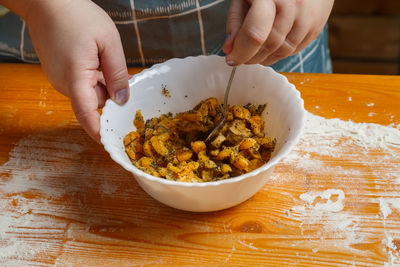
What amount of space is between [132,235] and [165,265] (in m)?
0.08

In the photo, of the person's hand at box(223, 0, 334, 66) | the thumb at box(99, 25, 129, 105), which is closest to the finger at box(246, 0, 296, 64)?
the person's hand at box(223, 0, 334, 66)

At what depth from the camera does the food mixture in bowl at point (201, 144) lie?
2.25ft

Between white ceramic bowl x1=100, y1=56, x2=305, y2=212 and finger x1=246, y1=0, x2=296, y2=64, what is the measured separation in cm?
8

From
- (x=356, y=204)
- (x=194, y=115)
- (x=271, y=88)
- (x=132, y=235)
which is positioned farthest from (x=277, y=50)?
(x=132, y=235)

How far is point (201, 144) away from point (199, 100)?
15 centimetres

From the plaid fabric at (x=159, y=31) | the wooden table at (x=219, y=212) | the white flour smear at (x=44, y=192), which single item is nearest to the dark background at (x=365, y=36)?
the plaid fabric at (x=159, y=31)

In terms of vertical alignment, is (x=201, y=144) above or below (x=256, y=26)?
below

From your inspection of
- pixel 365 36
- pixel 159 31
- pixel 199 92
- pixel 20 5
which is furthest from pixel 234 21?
pixel 365 36

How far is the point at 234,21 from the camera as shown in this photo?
2.24 ft

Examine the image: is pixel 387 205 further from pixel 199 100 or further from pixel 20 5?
pixel 20 5

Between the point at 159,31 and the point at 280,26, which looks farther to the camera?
the point at 159,31

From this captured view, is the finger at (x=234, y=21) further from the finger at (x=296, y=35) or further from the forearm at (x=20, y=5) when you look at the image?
the forearm at (x=20, y=5)

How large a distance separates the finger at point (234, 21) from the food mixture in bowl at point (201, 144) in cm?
14

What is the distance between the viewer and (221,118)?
2.59ft
